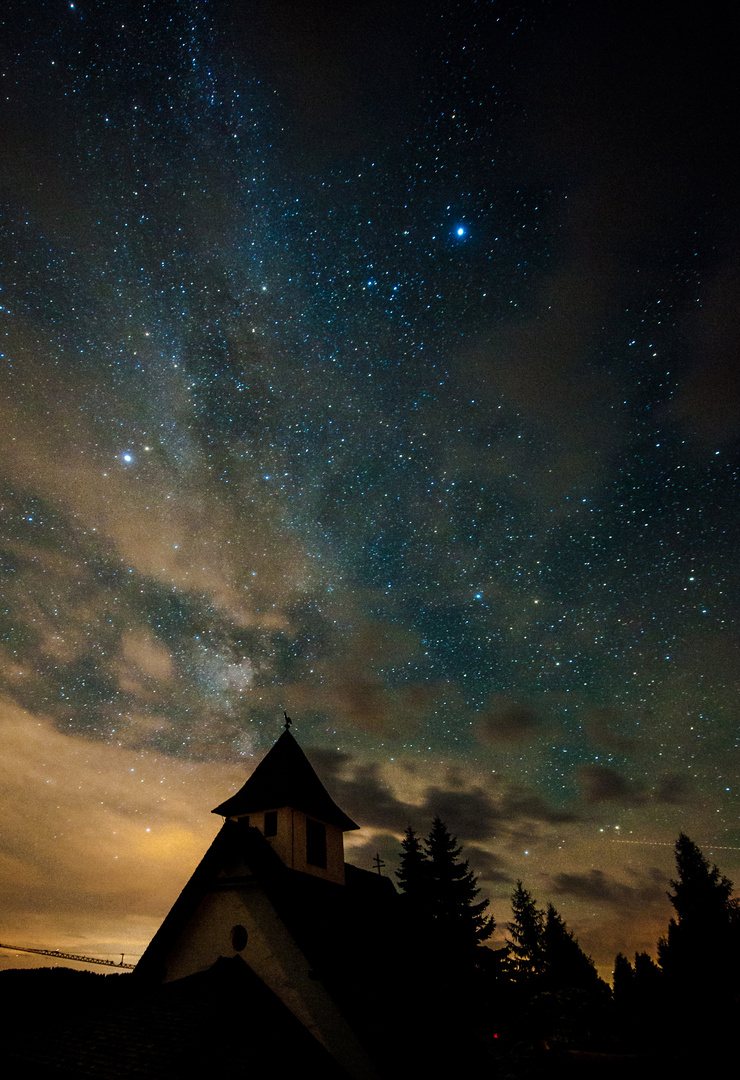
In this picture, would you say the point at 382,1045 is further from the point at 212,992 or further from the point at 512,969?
the point at 512,969

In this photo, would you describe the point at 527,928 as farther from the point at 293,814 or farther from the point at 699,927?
the point at 293,814

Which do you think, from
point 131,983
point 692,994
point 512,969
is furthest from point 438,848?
point 131,983

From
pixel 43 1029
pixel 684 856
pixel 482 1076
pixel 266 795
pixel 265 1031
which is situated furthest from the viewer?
pixel 684 856

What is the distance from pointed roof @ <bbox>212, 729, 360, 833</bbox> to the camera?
1866 centimetres

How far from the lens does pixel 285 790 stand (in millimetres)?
18641

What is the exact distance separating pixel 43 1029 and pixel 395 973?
7.46 metres

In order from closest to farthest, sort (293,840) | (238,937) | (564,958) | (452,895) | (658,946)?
(238,937) < (293,840) < (452,895) < (658,946) < (564,958)

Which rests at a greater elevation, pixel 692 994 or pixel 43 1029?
pixel 43 1029

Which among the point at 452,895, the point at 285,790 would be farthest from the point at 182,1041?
the point at 452,895

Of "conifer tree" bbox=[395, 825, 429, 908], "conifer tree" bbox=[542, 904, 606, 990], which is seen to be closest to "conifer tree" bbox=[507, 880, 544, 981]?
"conifer tree" bbox=[542, 904, 606, 990]

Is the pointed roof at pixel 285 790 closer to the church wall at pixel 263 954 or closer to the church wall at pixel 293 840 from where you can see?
the church wall at pixel 293 840

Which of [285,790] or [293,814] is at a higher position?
[285,790]

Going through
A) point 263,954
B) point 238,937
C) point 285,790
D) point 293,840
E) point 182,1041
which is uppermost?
point 285,790

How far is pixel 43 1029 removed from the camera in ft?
35.2
